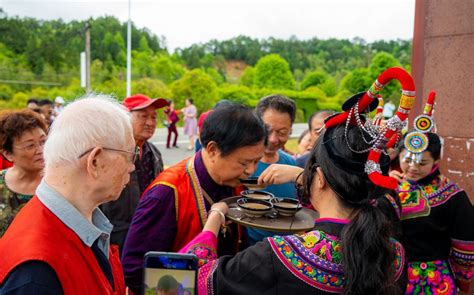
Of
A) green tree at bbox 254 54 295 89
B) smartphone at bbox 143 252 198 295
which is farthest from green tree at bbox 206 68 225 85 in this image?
smartphone at bbox 143 252 198 295

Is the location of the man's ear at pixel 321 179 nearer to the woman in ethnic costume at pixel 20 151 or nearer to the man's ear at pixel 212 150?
the man's ear at pixel 212 150

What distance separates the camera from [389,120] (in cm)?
149

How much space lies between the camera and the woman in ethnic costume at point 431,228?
2809 millimetres

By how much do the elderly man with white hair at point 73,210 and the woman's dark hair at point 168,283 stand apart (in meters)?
0.21

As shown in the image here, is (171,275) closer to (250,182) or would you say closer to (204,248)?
(204,248)

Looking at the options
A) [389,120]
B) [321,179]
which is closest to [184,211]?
[321,179]

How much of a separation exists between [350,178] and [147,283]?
0.83 meters

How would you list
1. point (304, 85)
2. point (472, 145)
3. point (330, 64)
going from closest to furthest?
1. point (472, 145)
2. point (304, 85)
3. point (330, 64)

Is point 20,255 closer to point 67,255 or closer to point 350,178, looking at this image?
point 67,255

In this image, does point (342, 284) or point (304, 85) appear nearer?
point (342, 284)

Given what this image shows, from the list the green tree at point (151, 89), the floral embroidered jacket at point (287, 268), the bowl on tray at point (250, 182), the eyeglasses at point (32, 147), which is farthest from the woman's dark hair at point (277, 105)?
the green tree at point (151, 89)

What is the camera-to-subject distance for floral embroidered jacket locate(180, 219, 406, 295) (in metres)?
1.41

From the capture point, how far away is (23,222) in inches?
50.3

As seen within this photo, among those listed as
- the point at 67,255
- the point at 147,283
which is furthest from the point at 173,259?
the point at 67,255
